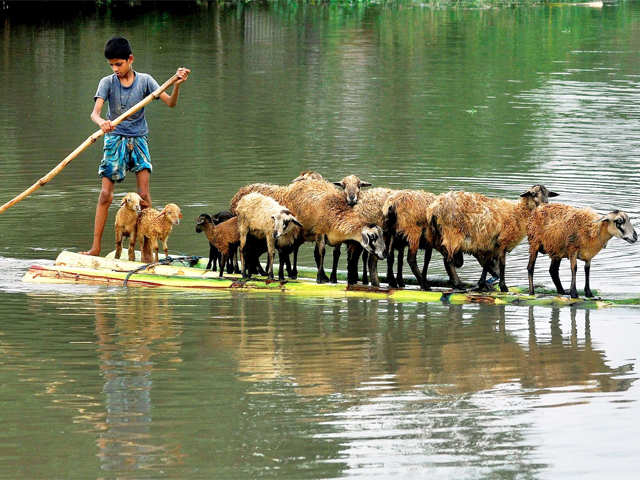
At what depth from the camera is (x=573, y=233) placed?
1127 cm

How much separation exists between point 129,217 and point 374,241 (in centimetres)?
277

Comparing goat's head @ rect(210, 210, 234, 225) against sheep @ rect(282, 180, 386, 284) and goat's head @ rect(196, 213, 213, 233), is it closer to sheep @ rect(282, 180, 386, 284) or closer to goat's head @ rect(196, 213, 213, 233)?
goat's head @ rect(196, 213, 213, 233)

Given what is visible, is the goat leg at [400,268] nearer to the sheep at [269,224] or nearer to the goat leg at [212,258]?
the sheep at [269,224]

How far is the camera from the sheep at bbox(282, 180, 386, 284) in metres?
11.6

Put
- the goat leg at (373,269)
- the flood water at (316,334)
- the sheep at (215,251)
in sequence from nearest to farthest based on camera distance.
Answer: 1. the flood water at (316,334)
2. the goat leg at (373,269)
3. the sheep at (215,251)

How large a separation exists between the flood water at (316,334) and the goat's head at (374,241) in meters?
0.51

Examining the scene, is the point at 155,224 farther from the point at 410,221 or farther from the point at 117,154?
the point at 410,221

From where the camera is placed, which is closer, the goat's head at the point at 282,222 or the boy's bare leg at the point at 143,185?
the goat's head at the point at 282,222

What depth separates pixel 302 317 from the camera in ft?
36.7

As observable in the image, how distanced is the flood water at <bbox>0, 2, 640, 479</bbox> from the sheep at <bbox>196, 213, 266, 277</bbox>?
688 millimetres

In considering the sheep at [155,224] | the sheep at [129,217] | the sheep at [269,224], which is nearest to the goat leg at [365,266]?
the sheep at [269,224]

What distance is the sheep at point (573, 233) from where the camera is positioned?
11.1 m

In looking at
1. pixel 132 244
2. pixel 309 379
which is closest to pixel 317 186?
pixel 132 244

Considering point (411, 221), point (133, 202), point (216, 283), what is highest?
point (133, 202)
